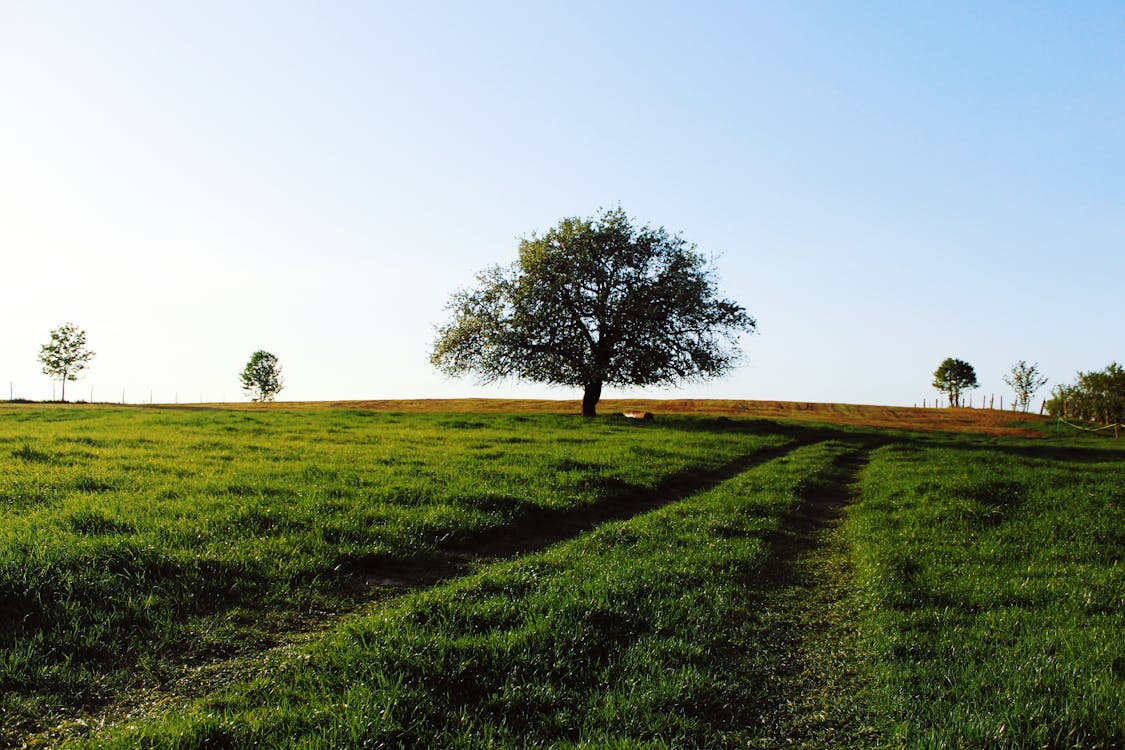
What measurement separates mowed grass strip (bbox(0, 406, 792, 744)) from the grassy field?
5 cm

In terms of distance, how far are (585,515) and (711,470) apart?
8.62 metres

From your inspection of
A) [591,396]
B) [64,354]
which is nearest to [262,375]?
[64,354]

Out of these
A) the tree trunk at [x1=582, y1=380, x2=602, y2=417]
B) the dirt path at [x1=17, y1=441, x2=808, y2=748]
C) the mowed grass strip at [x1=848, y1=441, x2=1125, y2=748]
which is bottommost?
the dirt path at [x1=17, y1=441, x2=808, y2=748]

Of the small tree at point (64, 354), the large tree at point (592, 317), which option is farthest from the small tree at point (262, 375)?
the large tree at point (592, 317)

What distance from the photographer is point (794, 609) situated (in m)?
8.59

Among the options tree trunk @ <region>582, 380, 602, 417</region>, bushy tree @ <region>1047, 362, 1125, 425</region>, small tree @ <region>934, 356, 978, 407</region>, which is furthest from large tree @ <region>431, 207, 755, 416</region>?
small tree @ <region>934, 356, 978, 407</region>

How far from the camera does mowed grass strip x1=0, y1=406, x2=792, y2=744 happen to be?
6746 mm

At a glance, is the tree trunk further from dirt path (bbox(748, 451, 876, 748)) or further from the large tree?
dirt path (bbox(748, 451, 876, 748))

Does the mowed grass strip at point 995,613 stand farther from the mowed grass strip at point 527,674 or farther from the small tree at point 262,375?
the small tree at point 262,375

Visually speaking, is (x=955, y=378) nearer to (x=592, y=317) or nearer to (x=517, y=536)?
(x=592, y=317)

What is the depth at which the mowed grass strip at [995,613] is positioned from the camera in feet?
17.6

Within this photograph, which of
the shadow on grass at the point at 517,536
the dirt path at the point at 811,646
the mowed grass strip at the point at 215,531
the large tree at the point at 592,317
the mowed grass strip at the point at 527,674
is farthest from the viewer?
the large tree at the point at 592,317

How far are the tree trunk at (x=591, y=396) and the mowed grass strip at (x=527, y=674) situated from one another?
35.6m

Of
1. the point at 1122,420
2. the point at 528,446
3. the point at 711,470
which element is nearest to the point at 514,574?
the point at 711,470
